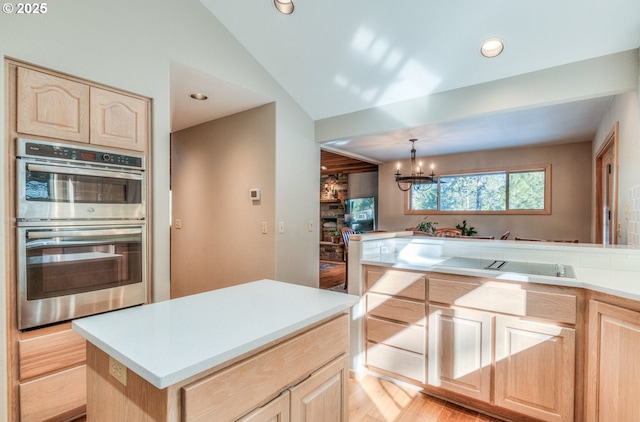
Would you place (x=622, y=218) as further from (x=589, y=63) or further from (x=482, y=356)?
(x=482, y=356)

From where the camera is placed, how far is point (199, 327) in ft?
3.33

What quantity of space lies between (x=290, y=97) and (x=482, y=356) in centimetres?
281

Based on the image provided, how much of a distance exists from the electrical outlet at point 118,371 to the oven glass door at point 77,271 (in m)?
1.16

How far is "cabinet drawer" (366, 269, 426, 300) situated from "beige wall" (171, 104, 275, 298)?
3.60 ft

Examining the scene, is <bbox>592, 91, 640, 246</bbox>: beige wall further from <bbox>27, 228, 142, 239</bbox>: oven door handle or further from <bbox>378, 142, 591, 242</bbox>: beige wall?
<bbox>27, 228, 142, 239</bbox>: oven door handle

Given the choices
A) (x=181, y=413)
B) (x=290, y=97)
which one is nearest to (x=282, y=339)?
(x=181, y=413)

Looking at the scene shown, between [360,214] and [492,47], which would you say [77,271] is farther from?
[360,214]

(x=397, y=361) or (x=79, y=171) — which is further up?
(x=79, y=171)

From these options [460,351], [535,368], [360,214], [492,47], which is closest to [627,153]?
[492,47]

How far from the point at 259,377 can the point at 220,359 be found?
18cm

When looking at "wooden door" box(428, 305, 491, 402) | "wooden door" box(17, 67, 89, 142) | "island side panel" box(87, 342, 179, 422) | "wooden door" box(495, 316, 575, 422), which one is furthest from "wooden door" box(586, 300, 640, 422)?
"wooden door" box(17, 67, 89, 142)

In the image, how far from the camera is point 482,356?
197 cm

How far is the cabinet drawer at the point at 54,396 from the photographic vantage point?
167cm

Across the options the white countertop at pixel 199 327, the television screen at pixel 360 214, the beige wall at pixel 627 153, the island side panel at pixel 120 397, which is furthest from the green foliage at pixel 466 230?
the island side panel at pixel 120 397
